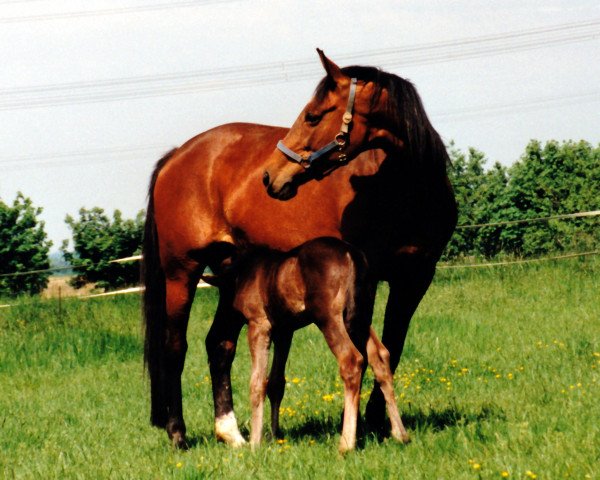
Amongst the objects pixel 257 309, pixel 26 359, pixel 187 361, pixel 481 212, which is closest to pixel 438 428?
pixel 257 309

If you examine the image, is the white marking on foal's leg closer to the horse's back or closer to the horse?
the horse

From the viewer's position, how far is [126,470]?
5.48m

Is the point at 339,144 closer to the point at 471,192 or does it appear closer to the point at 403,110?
the point at 403,110

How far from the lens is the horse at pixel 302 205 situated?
5.61 metres

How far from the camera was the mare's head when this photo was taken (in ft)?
18.3

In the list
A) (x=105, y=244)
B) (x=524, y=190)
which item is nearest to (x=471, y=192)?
(x=524, y=190)

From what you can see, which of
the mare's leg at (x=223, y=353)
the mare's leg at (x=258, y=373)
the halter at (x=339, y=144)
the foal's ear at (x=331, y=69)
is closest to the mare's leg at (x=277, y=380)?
the mare's leg at (x=258, y=373)

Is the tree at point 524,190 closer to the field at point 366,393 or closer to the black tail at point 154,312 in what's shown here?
the field at point 366,393

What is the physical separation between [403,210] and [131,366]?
6239 millimetres

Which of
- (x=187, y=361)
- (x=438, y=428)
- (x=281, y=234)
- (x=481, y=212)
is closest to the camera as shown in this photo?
(x=438, y=428)

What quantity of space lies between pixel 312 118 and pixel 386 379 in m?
1.64

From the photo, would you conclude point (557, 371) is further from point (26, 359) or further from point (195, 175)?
point (26, 359)

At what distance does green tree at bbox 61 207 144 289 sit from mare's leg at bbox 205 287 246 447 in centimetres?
2177

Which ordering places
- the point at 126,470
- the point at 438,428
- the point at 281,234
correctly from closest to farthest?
the point at 126,470 < the point at 438,428 < the point at 281,234
